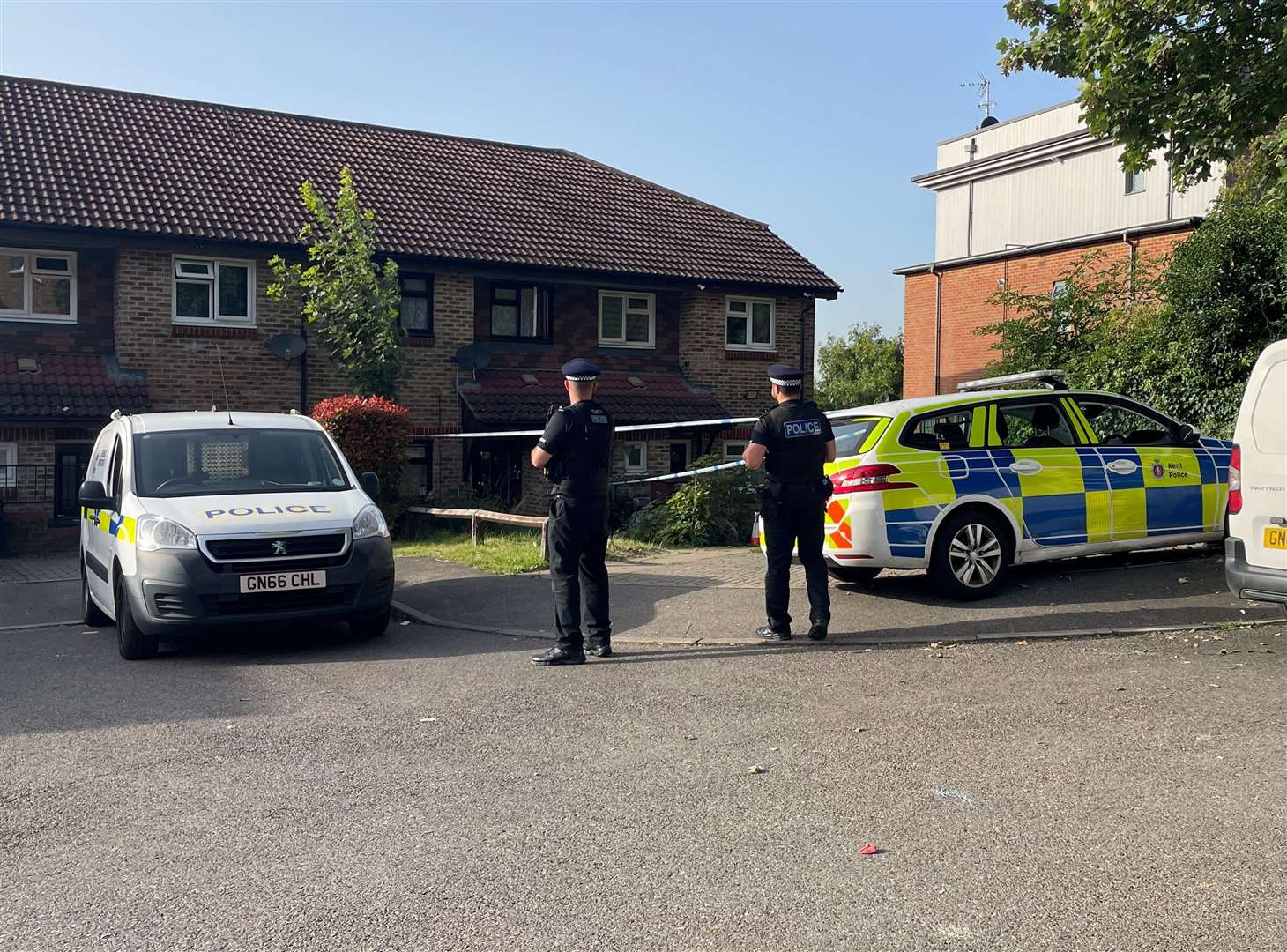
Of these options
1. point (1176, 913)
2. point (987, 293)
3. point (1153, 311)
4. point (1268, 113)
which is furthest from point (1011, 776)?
point (987, 293)

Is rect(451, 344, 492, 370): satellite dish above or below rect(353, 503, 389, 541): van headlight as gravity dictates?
above

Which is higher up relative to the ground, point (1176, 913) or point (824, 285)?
point (824, 285)

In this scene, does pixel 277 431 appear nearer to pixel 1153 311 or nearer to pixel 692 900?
pixel 692 900

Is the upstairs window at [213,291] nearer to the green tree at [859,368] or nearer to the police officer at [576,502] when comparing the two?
the police officer at [576,502]

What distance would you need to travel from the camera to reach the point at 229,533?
836 centimetres

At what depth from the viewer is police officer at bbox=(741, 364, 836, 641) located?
8.25 metres

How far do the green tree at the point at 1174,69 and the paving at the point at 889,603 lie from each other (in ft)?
12.1

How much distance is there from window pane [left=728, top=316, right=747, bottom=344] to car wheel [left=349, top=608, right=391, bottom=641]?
16.4 m

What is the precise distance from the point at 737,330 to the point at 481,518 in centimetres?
1142

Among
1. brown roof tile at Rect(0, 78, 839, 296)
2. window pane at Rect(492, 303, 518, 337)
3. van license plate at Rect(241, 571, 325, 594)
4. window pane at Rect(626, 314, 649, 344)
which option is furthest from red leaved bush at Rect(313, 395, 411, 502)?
window pane at Rect(626, 314, 649, 344)

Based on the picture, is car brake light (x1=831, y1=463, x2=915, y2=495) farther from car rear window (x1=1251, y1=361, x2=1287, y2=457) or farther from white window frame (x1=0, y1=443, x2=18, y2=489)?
white window frame (x1=0, y1=443, x2=18, y2=489)

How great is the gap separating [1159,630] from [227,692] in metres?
5.98

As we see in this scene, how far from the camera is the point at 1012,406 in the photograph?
9906 millimetres

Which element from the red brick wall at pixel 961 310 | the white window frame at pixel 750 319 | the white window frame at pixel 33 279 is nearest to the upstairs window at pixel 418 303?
the white window frame at pixel 33 279
